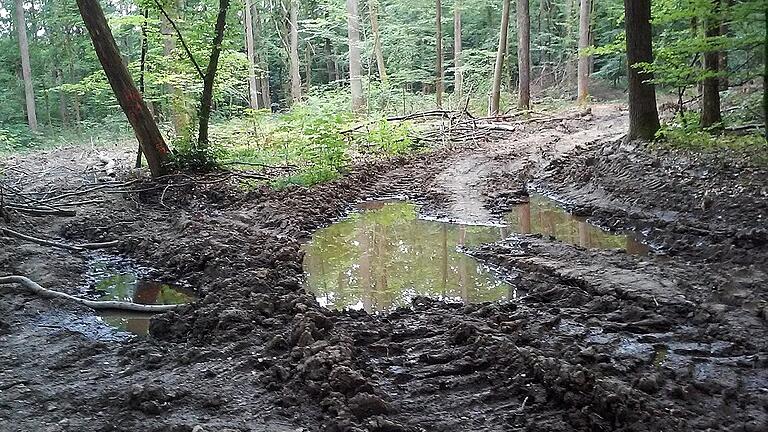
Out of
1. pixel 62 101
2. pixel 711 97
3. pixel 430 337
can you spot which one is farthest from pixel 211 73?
pixel 62 101

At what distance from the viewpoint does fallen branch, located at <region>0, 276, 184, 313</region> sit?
629 centimetres

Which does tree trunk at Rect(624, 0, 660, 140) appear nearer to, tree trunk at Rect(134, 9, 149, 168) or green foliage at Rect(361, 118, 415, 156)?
green foliage at Rect(361, 118, 415, 156)

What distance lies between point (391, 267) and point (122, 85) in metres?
7.36

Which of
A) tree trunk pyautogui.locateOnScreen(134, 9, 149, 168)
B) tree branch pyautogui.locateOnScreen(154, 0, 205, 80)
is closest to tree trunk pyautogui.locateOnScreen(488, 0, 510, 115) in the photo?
tree branch pyautogui.locateOnScreen(154, 0, 205, 80)

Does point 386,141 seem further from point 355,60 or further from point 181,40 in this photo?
point 355,60

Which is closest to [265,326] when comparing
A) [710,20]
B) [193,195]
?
[193,195]

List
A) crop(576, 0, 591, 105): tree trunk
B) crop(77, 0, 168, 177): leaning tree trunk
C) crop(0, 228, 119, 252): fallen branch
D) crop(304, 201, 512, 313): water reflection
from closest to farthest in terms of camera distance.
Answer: crop(304, 201, 512, 313): water reflection < crop(0, 228, 119, 252): fallen branch < crop(77, 0, 168, 177): leaning tree trunk < crop(576, 0, 591, 105): tree trunk

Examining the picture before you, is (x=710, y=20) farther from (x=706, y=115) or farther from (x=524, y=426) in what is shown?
(x=524, y=426)

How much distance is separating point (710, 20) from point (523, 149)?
6.51m

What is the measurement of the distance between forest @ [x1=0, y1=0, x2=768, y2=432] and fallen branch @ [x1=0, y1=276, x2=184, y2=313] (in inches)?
1.3

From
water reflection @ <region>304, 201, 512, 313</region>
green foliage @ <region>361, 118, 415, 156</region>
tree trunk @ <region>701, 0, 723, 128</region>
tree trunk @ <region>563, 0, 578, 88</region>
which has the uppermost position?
tree trunk @ <region>563, 0, 578, 88</region>

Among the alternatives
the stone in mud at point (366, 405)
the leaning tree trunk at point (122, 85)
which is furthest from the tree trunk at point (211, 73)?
the stone in mud at point (366, 405)

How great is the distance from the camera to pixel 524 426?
12.4ft

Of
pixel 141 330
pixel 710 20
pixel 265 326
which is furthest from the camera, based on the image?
pixel 710 20
